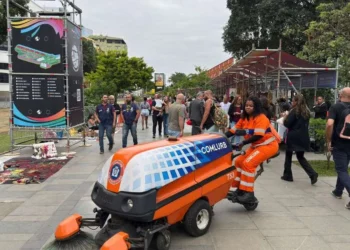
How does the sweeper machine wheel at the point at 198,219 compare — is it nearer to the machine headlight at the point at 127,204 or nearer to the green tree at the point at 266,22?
the machine headlight at the point at 127,204

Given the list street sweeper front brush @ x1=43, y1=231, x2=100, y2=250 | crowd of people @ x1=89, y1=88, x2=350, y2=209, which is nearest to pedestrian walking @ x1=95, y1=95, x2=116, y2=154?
crowd of people @ x1=89, y1=88, x2=350, y2=209

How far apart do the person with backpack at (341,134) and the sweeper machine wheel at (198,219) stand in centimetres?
249

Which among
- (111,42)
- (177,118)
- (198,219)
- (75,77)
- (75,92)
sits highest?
(111,42)

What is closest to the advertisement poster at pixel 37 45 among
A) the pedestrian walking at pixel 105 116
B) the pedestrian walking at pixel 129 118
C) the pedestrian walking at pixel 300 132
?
the pedestrian walking at pixel 105 116

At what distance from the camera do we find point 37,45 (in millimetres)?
9117

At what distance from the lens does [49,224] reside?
14.8ft

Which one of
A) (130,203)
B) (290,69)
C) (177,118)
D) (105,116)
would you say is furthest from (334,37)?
(130,203)

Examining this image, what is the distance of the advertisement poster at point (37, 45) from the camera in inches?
357

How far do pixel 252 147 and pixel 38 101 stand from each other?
266 inches

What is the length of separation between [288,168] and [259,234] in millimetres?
2930

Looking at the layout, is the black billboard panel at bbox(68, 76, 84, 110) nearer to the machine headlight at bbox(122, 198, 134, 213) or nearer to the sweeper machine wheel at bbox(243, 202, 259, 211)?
the sweeper machine wheel at bbox(243, 202, 259, 211)

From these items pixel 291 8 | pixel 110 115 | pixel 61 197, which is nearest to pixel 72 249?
pixel 61 197

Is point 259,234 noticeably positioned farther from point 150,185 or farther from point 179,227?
point 150,185

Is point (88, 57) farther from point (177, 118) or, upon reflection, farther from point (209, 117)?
point (209, 117)
